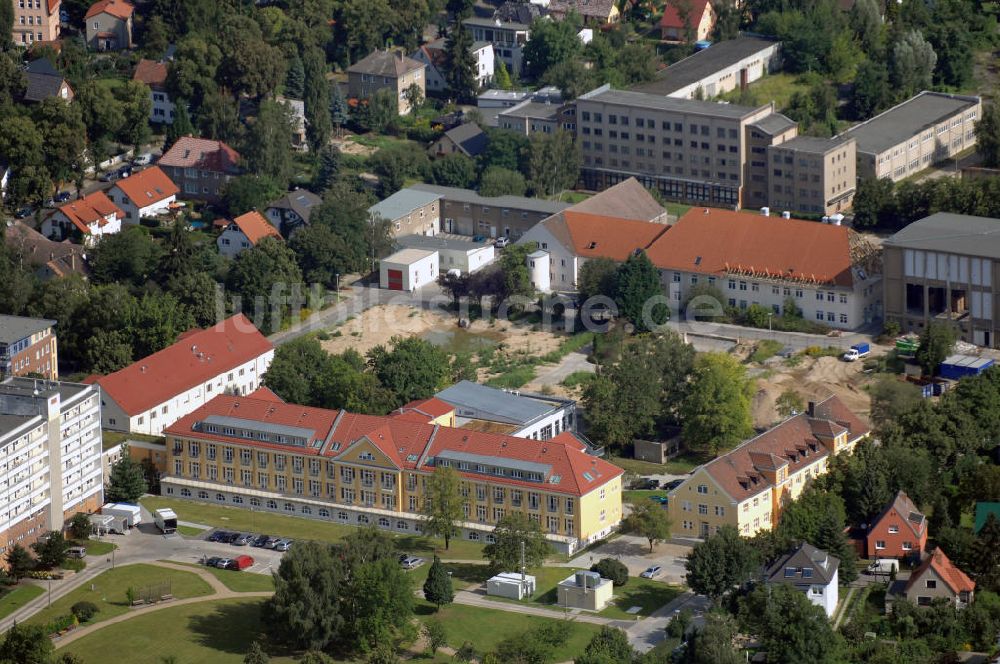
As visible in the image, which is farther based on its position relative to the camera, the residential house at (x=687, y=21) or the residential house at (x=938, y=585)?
the residential house at (x=687, y=21)

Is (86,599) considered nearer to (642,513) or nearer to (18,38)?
(642,513)

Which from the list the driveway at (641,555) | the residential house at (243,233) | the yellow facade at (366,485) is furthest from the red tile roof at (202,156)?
the driveway at (641,555)

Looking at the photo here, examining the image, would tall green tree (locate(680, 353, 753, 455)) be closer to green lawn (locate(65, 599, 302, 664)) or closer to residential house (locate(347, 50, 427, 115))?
green lawn (locate(65, 599, 302, 664))

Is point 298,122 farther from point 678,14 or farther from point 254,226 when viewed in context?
point 678,14

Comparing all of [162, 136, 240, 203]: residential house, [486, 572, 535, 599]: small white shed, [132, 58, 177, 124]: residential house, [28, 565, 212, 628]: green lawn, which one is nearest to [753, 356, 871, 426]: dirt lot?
[486, 572, 535, 599]: small white shed

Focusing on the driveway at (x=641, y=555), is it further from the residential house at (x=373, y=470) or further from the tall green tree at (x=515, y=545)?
the tall green tree at (x=515, y=545)

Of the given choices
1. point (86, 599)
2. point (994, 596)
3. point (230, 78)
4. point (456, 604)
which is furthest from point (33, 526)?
point (230, 78)
